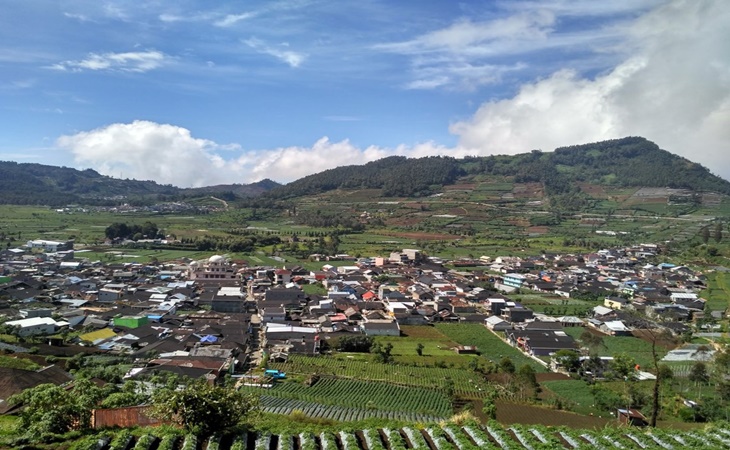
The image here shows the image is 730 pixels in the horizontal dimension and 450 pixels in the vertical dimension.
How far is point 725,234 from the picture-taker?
63.5 m

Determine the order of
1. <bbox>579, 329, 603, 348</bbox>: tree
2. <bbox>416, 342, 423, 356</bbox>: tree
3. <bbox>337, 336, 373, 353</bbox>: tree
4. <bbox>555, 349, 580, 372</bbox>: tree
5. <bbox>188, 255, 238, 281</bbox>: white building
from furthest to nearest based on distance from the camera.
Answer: <bbox>188, 255, 238, 281</bbox>: white building, <bbox>579, 329, 603, 348</bbox>: tree, <bbox>337, 336, 373, 353</bbox>: tree, <bbox>416, 342, 423, 356</bbox>: tree, <bbox>555, 349, 580, 372</bbox>: tree

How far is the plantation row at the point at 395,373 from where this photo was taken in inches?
818

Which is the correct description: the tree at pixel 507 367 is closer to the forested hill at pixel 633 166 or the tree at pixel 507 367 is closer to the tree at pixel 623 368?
the tree at pixel 623 368

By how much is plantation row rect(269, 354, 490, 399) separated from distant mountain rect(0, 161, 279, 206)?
9784 centimetres

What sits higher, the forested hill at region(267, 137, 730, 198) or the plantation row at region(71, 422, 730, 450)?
the forested hill at region(267, 137, 730, 198)

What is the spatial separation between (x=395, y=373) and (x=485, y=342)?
7.92 meters

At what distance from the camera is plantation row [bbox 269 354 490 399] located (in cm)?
2078

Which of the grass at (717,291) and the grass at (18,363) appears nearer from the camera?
the grass at (18,363)

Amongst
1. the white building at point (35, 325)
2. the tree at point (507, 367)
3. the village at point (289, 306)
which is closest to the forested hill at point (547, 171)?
the village at point (289, 306)

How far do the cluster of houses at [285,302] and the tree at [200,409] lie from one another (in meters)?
10.5

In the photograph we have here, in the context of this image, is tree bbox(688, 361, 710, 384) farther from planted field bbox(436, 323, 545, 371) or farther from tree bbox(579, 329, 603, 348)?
planted field bbox(436, 323, 545, 371)

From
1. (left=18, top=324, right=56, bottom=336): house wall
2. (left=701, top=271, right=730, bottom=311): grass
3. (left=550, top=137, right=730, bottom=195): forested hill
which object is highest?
(left=550, top=137, right=730, bottom=195): forested hill

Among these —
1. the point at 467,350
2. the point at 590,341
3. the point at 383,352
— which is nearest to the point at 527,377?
the point at 467,350

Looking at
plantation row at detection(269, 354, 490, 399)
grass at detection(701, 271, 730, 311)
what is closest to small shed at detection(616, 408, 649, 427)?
plantation row at detection(269, 354, 490, 399)
